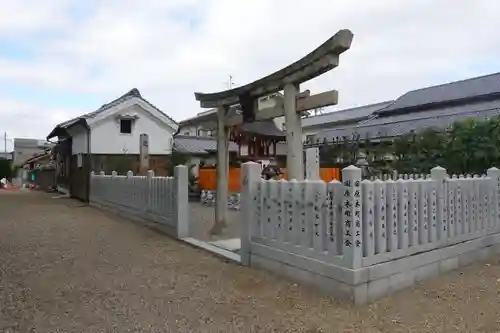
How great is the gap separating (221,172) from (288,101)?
2717 mm

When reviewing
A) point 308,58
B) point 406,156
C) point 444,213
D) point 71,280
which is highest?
point 308,58

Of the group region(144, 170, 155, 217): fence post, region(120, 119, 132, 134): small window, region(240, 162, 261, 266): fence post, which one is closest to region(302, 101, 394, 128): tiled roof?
region(120, 119, 132, 134): small window

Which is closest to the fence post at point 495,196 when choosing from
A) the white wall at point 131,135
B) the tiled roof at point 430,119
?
the tiled roof at point 430,119

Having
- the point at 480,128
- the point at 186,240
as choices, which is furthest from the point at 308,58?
the point at 480,128

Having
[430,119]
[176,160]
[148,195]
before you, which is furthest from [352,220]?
[176,160]

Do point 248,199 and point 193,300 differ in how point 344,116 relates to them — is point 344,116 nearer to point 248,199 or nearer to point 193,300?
point 248,199

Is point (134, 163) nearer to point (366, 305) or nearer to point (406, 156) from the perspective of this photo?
point (406, 156)

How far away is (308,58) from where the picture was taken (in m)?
6.15

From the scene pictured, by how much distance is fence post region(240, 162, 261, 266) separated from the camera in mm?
5957

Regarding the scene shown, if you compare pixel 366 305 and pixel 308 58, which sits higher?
pixel 308 58

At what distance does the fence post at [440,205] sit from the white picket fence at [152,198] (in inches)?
187

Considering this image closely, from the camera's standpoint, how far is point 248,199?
19.7ft

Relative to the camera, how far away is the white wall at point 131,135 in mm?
22361

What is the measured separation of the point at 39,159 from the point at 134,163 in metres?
25.2
